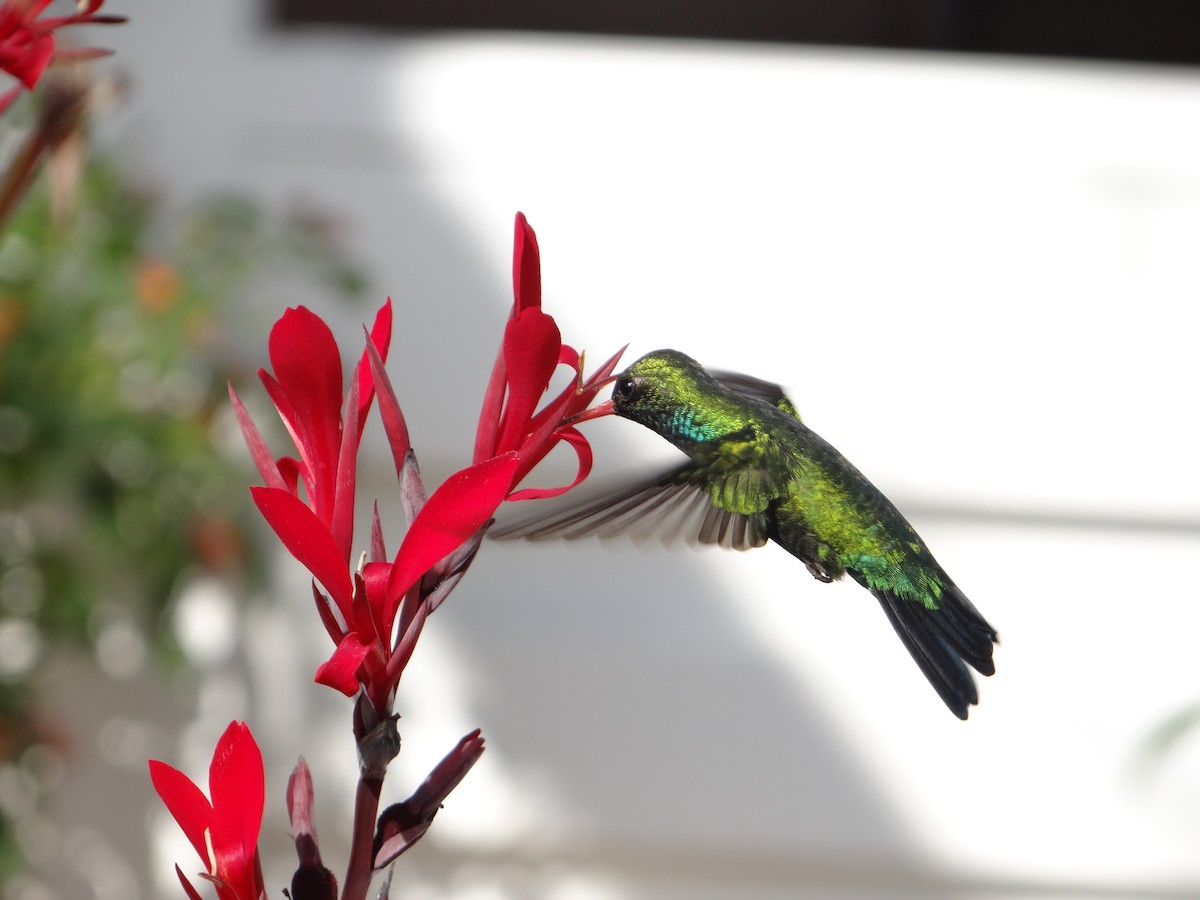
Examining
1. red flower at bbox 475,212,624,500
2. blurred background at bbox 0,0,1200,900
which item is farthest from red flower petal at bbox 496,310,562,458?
blurred background at bbox 0,0,1200,900

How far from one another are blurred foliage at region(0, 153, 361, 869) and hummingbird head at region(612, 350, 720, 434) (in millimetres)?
A: 905

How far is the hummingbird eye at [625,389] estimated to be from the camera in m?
0.49

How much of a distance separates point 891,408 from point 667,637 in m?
0.42

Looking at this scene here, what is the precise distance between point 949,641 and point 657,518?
0.50 ft

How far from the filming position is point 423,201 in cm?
168

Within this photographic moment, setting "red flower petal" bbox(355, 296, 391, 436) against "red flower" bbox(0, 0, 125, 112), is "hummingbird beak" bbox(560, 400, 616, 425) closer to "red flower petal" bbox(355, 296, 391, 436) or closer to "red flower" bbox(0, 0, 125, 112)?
"red flower petal" bbox(355, 296, 391, 436)

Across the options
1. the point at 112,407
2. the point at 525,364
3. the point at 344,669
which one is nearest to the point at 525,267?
the point at 525,364

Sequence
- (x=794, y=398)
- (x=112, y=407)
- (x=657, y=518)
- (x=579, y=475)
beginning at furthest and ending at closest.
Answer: (x=794, y=398)
(x=112, y=407)
(x=657, y=518)
(x=579, y=475)

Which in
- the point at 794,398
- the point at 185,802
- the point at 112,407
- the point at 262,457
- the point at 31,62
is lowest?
the point at 185,802

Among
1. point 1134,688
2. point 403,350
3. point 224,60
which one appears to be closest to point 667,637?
point 403,350

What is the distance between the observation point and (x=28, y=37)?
457 mm

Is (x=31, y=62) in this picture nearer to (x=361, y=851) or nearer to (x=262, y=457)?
(x=262, y=457)

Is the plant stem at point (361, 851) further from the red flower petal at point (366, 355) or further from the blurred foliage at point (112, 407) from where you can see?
the blurred foliage at point (112, 407)

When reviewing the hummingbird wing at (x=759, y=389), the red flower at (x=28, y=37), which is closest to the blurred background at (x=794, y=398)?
the hummingbird wing at (x=759, y=389)
